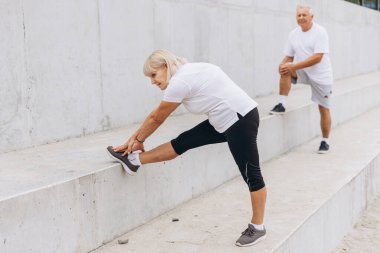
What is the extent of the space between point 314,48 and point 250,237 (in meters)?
3.45

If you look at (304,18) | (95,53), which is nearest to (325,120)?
(304,18)

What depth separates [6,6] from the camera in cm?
456

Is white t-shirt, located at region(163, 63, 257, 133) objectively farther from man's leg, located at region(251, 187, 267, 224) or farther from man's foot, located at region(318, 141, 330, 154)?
man's foot, located at region(318, 141, 330, 154)

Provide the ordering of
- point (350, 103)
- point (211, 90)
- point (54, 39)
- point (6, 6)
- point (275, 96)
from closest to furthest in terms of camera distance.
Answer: point (211, 90) → point (6, 6) → point (54, 39) → point (275, 96) → point (350, 103)

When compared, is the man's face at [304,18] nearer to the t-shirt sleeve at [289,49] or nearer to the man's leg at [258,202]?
the t-shirt sleeve at [289,49]

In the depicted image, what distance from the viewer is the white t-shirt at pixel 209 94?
368 centimetres

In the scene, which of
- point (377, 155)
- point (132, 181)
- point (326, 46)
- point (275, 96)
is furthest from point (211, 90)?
point (275, 96)

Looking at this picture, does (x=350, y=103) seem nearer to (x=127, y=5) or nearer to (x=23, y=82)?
(x=127, y=5)

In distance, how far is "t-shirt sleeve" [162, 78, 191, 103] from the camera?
3654 millimetres

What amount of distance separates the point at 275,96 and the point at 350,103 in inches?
62.7

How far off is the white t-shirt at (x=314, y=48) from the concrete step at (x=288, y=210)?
0.94 m

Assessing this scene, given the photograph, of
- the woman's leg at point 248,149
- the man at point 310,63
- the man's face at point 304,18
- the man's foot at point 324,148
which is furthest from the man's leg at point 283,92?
the woman's leg at point 248,149

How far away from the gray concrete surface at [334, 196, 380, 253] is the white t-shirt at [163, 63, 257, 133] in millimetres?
1935

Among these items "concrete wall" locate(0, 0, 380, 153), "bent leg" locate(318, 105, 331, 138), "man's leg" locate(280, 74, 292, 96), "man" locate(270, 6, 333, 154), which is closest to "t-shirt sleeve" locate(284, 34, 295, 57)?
"man" locate(270, 6, 333, 154)
